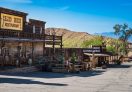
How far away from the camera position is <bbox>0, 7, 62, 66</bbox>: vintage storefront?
44156 millimetres

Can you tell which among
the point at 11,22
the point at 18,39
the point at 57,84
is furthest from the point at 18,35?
the point at 57,84

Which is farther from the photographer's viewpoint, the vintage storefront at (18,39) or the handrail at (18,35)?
the vintage storefront at (18,39)

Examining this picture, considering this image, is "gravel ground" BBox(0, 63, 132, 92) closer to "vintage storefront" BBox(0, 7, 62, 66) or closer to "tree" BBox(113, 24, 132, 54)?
"vintage storefront" BBox(0, 7, 62, 66)

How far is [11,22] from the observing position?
48.2m

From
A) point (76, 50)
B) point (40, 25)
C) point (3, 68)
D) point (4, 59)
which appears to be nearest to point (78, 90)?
point (3, 68)

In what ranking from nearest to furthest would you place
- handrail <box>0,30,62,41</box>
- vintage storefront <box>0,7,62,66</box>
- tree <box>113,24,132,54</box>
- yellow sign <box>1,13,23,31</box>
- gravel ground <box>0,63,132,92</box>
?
1. gravel ground <box>0,63,132,92</box>
2. handrail <box>0,30,62,41</box>
3. vintage storefront <box>0,7,62,66</box>
4. yellow sign <box>1,13,23,31</box>
5. tree <box>113,24,132,54</box>

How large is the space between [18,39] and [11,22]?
14.5ft

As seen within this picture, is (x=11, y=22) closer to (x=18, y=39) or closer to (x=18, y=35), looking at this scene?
(x=18, y=35)

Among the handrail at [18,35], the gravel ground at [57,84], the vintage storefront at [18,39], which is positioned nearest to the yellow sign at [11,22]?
the vintage storefront at [18,39]

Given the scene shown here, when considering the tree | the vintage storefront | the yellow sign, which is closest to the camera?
the vintage storefront

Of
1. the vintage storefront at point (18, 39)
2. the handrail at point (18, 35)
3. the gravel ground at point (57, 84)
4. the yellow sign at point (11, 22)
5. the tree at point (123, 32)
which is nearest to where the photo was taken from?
the gravel ground at point (57, 84)

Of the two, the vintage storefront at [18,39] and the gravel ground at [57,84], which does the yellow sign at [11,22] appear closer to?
the vintage storefront at [18,39]

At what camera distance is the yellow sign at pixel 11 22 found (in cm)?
4637

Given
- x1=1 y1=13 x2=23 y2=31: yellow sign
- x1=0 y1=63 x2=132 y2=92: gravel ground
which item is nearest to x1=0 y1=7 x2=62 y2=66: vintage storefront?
x1=1 y1=13 x2=23 y2=31: yellow sign
